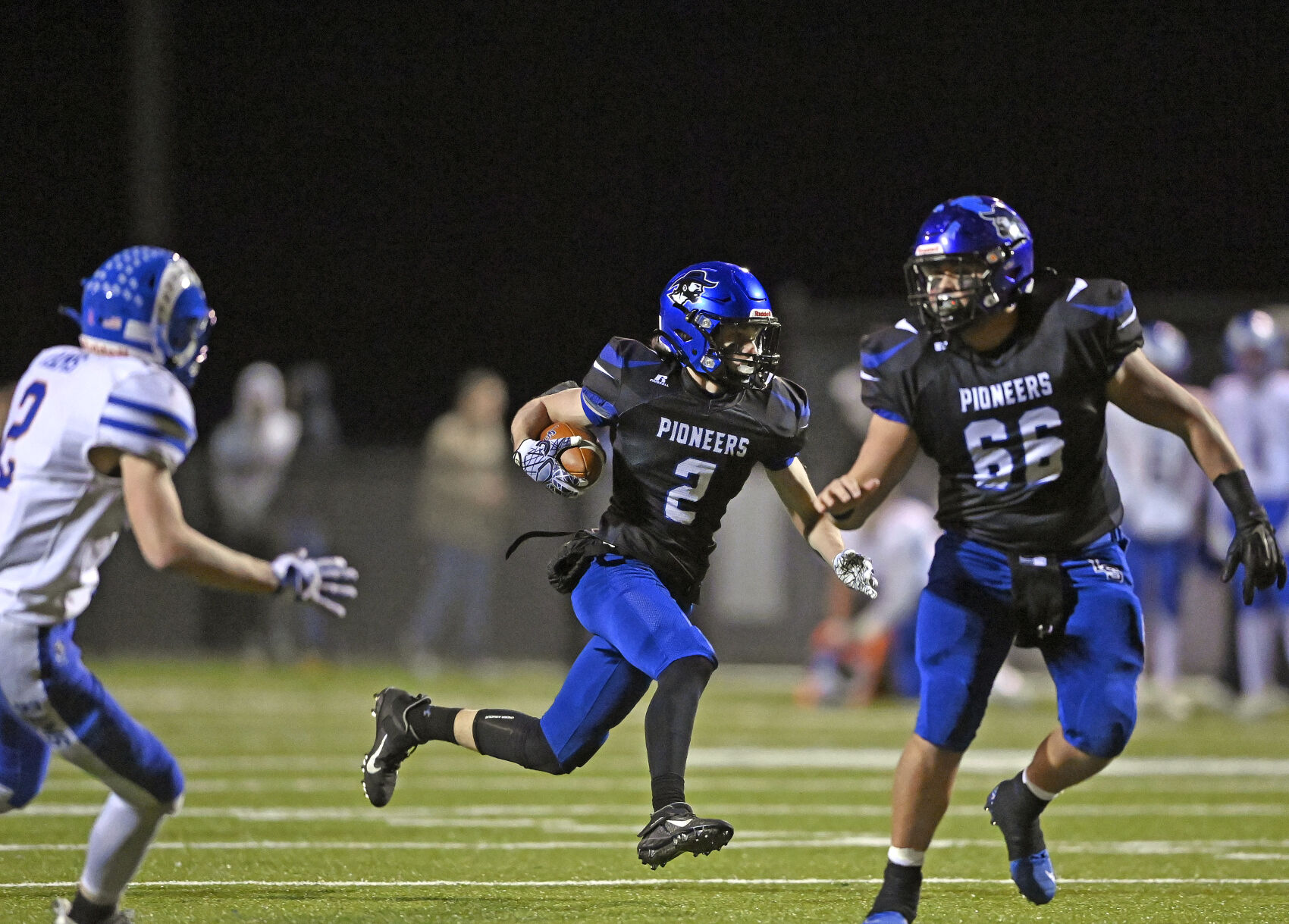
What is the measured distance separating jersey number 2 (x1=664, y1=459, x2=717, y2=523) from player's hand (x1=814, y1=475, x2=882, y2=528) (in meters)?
0.48

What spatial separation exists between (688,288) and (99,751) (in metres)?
2.05

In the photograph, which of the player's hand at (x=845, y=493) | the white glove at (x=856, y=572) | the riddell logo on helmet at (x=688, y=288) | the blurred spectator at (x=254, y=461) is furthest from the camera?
the blurred spectator at (x=254, y=461)

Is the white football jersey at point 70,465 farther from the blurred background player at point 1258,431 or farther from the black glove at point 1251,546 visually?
the blurred background player at point 1258,431

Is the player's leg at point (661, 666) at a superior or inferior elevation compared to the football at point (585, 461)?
inferior

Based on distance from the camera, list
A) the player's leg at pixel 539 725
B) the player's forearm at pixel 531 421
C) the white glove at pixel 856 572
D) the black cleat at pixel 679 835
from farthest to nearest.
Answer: the player's forearm at pixel 531 421
the player's leg at pixel 539 725
the white glove at pixel 856 572
the black cleat at pixel 679 835

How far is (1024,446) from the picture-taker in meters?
4.62

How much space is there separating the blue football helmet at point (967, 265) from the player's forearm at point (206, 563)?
1.73 meters

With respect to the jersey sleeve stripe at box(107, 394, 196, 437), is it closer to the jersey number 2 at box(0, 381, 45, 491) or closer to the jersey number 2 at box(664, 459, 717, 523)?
the jersey number 2 at box(0, 381, 45, 491)

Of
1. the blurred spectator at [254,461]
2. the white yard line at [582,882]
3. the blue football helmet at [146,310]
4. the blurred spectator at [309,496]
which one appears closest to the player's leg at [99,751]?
the blue football helmet at [146,310]

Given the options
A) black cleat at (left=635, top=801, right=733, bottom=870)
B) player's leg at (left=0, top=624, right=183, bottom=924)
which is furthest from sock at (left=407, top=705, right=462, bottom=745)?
player's leg at (left=0, top=624, right=183, bottom=924)

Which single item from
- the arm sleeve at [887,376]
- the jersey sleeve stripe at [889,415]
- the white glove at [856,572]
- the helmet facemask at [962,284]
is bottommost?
the white glove at [856,572]

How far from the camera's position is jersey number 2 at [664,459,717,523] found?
201 inches

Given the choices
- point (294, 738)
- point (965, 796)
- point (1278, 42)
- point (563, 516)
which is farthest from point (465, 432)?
point (1278, 42)

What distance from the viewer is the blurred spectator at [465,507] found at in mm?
13293
